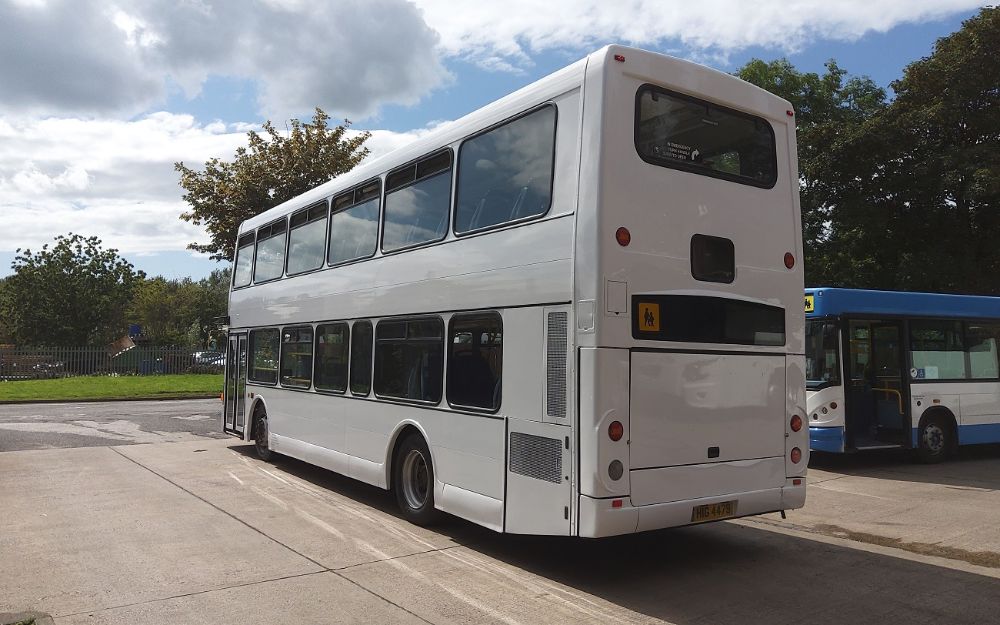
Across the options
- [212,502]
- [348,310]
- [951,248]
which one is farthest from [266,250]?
[951,248]

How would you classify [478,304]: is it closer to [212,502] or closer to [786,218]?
[786,218]

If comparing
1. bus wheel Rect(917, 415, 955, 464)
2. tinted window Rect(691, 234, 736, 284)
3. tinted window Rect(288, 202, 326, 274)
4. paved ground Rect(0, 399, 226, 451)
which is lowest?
paved ground Rect(0, 399, 226, 451)

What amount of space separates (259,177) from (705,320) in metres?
21.9

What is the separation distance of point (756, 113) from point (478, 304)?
3.16 meters

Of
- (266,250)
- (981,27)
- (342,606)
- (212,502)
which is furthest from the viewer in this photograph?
(981,27)

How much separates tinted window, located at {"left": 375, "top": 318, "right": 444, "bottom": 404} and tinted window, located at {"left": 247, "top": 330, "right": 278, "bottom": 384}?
13.1ft

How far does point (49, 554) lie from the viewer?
709 cm

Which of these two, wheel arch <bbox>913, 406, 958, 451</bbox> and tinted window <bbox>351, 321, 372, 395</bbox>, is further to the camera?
wheel arch <bbox>913, 406, 958, 451</bbox>

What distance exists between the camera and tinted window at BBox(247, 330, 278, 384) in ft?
41.3

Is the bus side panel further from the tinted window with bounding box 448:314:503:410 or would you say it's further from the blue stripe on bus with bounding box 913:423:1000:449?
the blue stripe on bus with bounding box 913:423:1000:449

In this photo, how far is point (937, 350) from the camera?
1378cm

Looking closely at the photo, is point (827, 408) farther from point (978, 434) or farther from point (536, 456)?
point (536, 456)

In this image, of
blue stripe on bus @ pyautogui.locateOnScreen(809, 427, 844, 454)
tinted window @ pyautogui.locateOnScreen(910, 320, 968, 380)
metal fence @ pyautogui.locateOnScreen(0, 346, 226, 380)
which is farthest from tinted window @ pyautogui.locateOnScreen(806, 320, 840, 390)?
metal fence @ pyautogui.locateOnScreen(0, 346, 226, 380)

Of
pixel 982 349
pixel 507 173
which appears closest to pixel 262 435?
pixel 507 173
